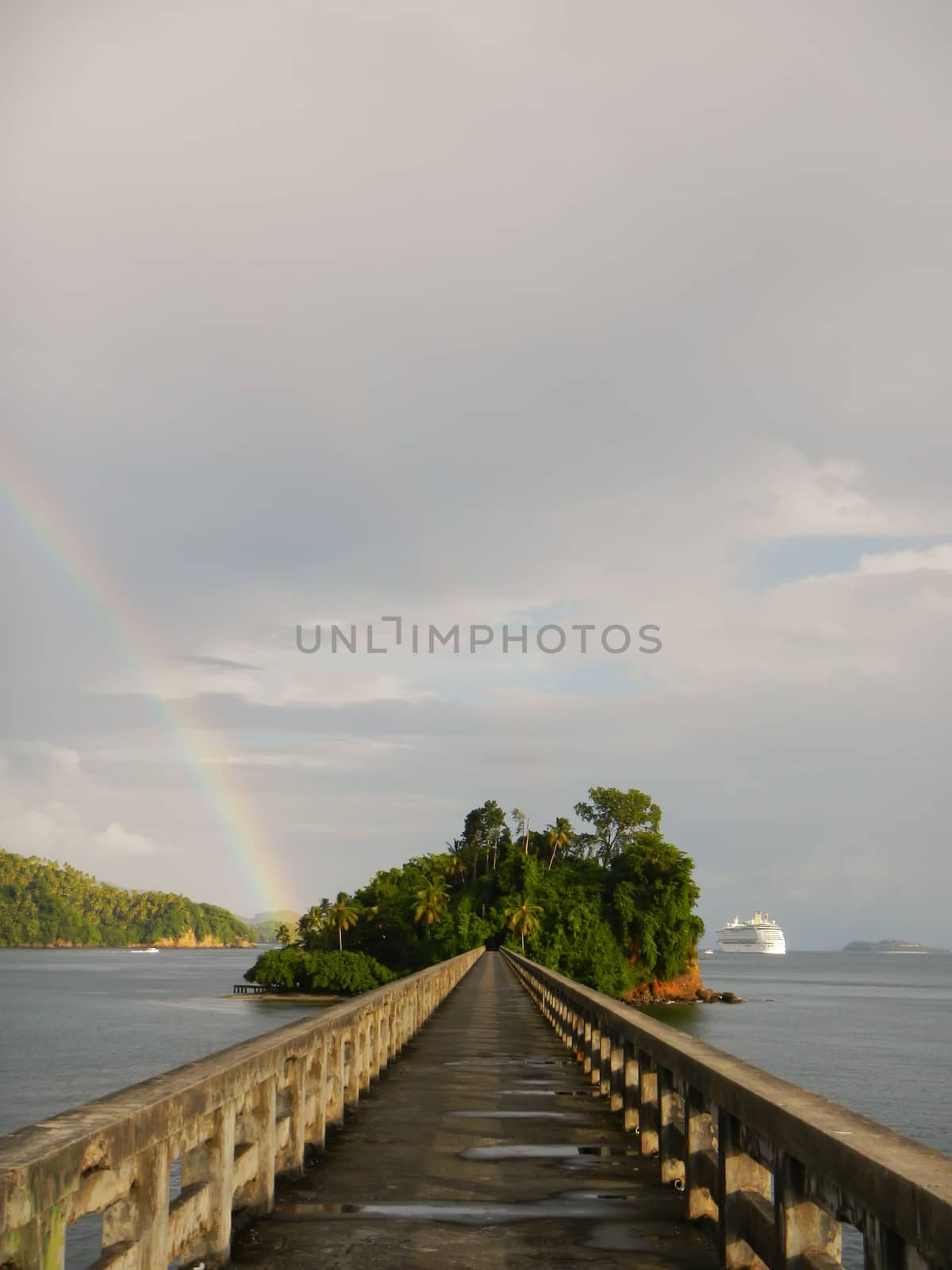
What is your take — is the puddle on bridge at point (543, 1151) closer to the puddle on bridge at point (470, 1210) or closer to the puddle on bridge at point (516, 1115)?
the puddle on bridge at point (516, 1115)

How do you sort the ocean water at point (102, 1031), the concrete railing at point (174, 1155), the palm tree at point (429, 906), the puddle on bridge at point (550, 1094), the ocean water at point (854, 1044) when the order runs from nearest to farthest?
the concrete railing at point (174, 1155) < the puddle on bridge at point (550, 1094) < the ocean water at point (854, 1044) < the ocean water at point (102, 1031) < the palm tree at point (429, 906)

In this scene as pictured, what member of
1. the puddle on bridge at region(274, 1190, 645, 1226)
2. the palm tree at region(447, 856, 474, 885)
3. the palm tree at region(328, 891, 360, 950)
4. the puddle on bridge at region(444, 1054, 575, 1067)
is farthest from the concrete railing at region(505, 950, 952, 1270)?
the palm tree at region(447, 856, 474, 885)

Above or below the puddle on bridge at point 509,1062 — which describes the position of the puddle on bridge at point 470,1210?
above

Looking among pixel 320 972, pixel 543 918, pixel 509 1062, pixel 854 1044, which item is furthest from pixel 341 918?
pixel 509 1062

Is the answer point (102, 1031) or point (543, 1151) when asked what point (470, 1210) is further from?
point (102, 1031)

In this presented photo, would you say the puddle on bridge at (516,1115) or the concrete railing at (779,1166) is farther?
the puddle on bridge at (516,1115)

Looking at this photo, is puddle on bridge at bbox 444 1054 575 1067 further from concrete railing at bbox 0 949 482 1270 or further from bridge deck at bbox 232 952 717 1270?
concrete railing at bbox 0 949 482 1270

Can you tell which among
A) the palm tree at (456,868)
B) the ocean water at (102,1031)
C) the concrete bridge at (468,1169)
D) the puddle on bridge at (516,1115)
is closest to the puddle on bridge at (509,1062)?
the concrete bridge at (468,1169)

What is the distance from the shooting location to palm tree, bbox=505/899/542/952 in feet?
348

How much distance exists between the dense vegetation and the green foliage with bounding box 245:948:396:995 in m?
0.18

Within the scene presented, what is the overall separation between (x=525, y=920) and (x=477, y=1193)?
10125 centimetres

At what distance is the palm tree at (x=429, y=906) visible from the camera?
116562mm

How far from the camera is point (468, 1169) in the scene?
7766 mm

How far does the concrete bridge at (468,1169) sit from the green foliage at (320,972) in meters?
102
